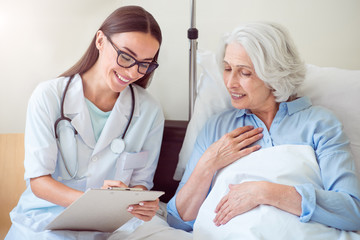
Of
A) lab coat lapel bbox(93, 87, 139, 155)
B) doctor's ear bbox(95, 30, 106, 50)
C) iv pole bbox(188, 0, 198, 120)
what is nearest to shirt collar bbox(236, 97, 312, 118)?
iv pole bbox(188, 0, 198, 120)

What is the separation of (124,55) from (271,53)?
57 centimetres

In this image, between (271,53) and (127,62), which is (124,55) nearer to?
(127,62)

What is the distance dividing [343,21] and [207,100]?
33.1 inches

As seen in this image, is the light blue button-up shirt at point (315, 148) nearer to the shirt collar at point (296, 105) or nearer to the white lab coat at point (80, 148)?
the shirt collar at point (296, 105)

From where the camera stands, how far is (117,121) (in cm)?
167

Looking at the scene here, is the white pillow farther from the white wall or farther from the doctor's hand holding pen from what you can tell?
the doctor's hand holding pen

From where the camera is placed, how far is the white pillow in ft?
5.61

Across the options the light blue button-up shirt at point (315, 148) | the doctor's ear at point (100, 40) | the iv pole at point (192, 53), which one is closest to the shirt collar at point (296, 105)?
the light blue button-up shirt at point (315, 148)

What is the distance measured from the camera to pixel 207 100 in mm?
1875

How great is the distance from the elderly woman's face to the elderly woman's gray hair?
0.03m

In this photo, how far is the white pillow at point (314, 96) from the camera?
171 centimetres

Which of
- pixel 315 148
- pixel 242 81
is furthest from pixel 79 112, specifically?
pixel 315 148

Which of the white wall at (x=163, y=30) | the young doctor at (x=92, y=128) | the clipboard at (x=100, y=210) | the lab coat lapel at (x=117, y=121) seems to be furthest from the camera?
the white wall at (x=163, y=30)

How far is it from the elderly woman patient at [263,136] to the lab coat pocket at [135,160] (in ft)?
0.67
